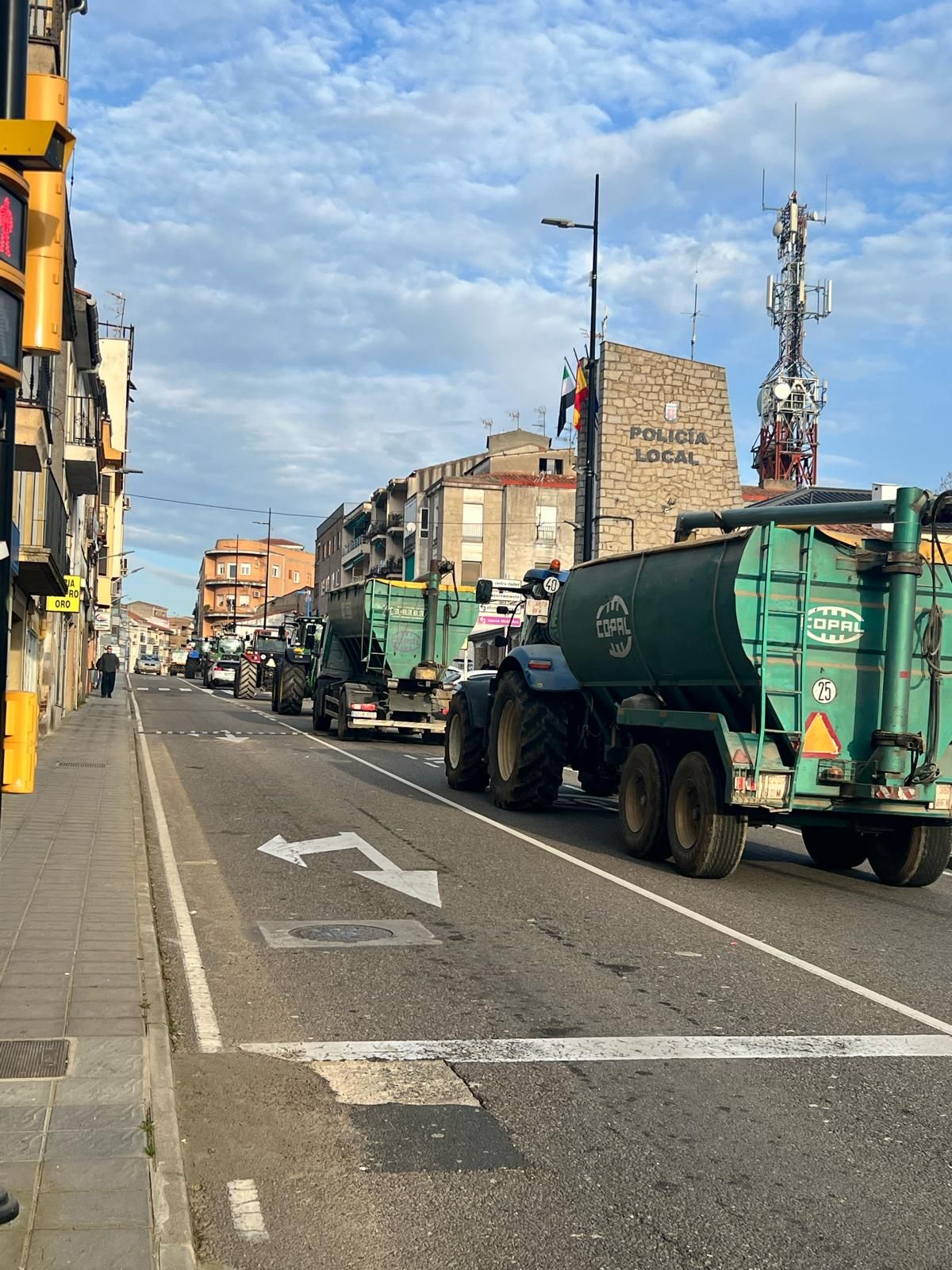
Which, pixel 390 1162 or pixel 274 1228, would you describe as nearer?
pixel 274 1228

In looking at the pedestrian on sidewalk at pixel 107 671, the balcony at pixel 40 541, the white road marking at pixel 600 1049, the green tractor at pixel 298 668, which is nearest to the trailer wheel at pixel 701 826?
the white road marking at pixel 600 1049

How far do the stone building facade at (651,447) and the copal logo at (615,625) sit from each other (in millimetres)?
34254

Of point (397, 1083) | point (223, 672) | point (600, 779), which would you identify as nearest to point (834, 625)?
point (397, 1083)

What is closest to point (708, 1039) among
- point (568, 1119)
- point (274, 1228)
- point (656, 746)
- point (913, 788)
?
point (568, 1119)

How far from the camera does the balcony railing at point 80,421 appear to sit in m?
31.0

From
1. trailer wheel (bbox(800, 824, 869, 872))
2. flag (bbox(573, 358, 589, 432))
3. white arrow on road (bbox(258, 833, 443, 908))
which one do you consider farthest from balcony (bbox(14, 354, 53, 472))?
flag (bbox(573, 358, 589, 432))

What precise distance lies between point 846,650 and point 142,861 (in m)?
5.98

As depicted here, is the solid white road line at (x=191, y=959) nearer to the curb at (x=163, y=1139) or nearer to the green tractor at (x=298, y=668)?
the curb at (x=163, y=1139)

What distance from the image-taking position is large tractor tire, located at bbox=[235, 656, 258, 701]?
50469 millimetres

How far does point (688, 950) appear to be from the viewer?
26.5 ft

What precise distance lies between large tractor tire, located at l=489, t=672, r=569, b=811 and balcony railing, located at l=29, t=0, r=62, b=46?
14.3m

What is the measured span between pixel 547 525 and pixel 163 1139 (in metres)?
67.0

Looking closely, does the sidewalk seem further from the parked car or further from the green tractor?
the parked car

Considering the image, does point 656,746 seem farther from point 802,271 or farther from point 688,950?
point 802,271
